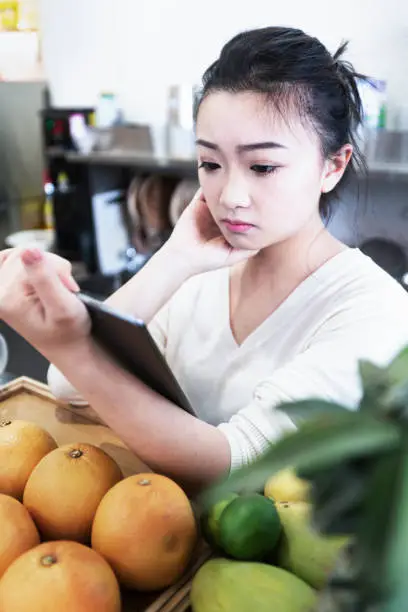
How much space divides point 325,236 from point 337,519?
83 cm

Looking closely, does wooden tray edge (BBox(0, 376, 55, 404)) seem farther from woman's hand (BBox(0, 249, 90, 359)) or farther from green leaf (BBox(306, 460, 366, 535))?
green leaf (BBox(306, 460, 366, 535))

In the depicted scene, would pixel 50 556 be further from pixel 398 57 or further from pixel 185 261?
pixel 398 57

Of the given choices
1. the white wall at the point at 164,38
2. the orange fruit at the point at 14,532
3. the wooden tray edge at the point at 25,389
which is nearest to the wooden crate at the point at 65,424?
the wooden tray edge at the point at 25,389

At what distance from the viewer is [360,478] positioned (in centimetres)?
29

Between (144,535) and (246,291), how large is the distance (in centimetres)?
67

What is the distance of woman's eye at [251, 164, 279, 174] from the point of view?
892mm

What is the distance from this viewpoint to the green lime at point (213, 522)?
0.56 meters

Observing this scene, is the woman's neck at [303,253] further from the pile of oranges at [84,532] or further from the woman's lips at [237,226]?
the pile of oranges at [84,532]

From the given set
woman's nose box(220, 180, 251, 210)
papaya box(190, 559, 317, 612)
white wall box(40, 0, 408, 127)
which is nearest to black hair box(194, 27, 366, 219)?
woman's nose box(220, 180, 251, 210)

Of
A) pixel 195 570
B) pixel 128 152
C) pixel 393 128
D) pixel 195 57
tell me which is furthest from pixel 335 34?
pixel 195 570

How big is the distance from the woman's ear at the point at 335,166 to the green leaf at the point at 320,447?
2.49 feet

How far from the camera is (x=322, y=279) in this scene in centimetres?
103

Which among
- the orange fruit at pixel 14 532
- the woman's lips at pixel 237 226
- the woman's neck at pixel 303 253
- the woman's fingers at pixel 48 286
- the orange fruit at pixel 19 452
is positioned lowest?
the orange fruit at pixel 19 452

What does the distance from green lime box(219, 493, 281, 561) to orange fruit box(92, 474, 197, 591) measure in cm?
4
